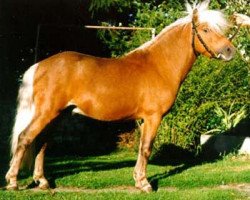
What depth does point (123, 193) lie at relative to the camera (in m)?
6.45

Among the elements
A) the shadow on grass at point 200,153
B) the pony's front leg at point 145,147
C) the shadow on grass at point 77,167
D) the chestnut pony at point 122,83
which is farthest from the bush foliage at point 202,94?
the pony's front leg at point 145,147

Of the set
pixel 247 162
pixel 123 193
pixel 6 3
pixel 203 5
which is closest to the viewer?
pixel 123 193

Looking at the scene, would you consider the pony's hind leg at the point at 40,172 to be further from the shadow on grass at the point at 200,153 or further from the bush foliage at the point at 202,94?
the bush foliage at the point at 202,94

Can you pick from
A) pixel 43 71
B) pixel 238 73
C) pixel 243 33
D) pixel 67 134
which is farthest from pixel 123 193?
pixel 67 134

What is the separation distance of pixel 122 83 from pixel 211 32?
1.58 meters

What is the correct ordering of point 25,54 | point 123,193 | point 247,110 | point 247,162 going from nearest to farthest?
point 123,193, point 247,162, point 247,110, point 25,54

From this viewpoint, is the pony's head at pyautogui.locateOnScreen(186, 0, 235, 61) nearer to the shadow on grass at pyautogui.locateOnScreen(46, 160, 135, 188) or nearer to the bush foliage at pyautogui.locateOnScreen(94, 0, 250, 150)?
the shadow on grass at pyautogui.locateOnScreen(46, 160, 135, 188)

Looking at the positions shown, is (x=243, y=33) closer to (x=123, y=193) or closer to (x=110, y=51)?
(x=110, y=51)

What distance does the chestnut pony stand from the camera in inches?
255

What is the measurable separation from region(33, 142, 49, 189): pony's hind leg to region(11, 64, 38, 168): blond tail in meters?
0.25

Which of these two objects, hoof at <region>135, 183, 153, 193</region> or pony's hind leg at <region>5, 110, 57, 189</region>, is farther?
hoof at <region>135, 183, 153, 193</region>

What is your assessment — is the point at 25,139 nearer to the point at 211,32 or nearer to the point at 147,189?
the point at 147,189

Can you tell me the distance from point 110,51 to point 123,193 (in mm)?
8122

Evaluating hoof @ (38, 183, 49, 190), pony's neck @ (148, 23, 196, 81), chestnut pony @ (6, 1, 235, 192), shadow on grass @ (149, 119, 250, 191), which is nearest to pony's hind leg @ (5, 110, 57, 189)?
chestnut pony @ (6, 1, 235, 192)
